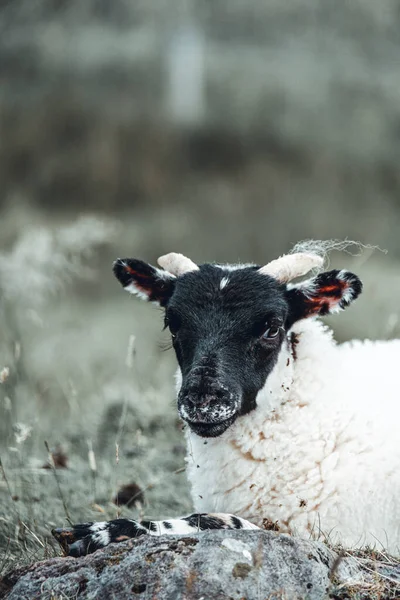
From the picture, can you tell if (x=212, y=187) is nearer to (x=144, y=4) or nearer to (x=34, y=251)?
(x=144, y=4)

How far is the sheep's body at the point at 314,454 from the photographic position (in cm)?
464

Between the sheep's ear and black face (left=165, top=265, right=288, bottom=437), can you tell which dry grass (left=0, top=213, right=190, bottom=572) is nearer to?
the sheep's ear

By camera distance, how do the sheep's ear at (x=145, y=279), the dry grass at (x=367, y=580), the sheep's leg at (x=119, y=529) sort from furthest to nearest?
the sheep's ear at (x=145, y=279) → the sheep's leg at (x=119, y=529) → the dry grass at (x=367, y=580)

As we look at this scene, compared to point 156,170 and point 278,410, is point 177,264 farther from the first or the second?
point 156,170

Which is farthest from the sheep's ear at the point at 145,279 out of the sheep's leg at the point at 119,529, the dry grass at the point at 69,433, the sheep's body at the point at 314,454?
the sheep's leg at the point at 119,529

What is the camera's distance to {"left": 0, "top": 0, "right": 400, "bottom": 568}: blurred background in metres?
8.77

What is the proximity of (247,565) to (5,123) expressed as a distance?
23065 millimetres

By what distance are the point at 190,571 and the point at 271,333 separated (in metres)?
1.99

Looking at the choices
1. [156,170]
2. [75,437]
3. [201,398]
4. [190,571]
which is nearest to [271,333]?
[201,398]

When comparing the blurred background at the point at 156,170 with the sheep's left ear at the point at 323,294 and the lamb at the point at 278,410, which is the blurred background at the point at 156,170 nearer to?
the lamb at the point at 278,410

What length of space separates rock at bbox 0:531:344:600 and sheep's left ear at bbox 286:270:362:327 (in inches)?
76.6

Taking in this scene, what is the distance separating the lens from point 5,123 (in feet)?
80.3

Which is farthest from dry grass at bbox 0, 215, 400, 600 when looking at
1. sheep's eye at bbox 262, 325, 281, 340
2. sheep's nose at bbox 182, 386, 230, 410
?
sheep's eye at bbox 262, 325, 281, 340

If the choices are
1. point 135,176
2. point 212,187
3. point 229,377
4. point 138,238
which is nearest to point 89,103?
point 135,176
